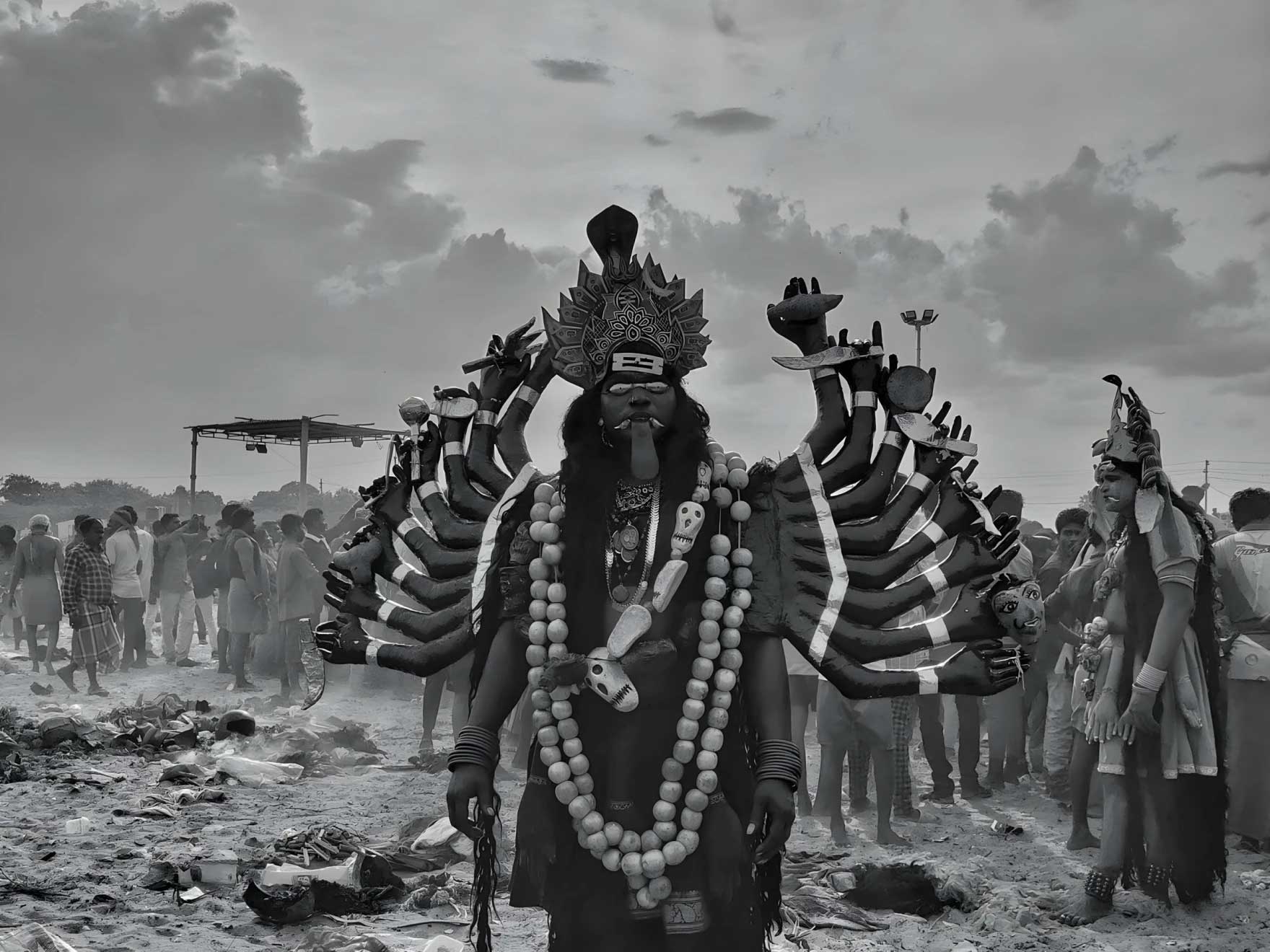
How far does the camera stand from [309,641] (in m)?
12.7

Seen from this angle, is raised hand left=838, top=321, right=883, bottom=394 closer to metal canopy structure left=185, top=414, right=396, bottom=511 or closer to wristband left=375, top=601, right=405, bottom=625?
wristband left=375, top=601, right=405, bottom=625

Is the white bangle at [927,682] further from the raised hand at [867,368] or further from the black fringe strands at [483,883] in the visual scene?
the black fringe strands at [483,883]

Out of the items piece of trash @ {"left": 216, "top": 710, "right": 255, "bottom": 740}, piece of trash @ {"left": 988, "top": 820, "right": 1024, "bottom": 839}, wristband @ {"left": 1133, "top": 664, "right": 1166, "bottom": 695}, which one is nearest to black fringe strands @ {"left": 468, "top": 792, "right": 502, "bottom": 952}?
wristband @ {"left": 1133, "top": 664, "right": 1166, "bottom": 695}

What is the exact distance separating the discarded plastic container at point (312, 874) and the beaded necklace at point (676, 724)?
2859 millimetres

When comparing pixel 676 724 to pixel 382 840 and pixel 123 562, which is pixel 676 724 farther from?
pixel 123 562

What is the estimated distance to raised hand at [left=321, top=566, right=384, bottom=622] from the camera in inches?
142

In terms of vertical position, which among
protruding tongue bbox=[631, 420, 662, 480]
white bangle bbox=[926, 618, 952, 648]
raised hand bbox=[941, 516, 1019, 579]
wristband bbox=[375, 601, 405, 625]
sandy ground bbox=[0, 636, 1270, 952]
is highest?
protruding tongue bbox=[631, 420, 662, 480]

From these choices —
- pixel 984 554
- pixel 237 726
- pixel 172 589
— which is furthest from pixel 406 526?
pixel 172 589

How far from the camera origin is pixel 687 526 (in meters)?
3.13

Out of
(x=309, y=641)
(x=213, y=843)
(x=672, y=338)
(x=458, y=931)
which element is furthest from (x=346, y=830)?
(x=309, y=641)

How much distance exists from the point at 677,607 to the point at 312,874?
3332 millimetres

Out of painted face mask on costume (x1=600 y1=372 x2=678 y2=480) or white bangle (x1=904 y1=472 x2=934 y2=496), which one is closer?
painted face mask on costume (x1=600 y1=372 x2=678 y2=480)

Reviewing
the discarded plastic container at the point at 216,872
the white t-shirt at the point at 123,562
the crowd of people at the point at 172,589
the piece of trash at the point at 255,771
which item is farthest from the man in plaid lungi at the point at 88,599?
the discarded plastic container at the point at 216,872

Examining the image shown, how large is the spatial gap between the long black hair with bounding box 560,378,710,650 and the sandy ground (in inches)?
99.0
